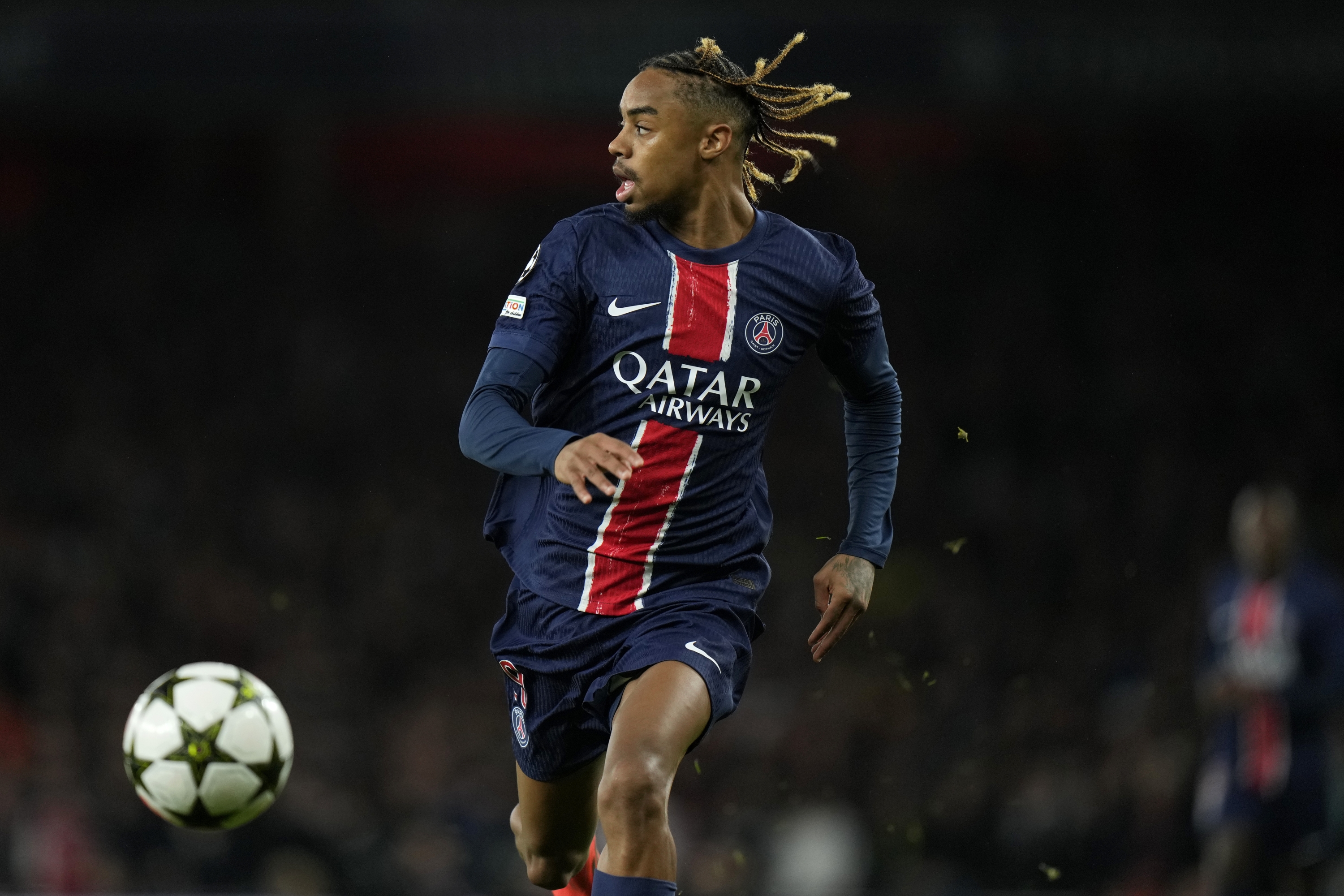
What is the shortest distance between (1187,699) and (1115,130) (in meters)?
5.32

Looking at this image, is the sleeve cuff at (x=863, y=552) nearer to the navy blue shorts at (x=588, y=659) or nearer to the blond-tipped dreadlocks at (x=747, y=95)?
the navy blue shorts at (x=588, y=659)

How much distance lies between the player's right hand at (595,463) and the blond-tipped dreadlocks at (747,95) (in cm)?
90

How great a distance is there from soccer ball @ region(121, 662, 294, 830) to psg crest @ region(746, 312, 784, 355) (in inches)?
73.3

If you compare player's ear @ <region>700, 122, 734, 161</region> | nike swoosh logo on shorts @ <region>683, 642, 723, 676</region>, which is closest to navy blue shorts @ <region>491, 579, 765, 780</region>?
nike swoosh logo on shorts @ <region>683, 642, 723, 676</region>

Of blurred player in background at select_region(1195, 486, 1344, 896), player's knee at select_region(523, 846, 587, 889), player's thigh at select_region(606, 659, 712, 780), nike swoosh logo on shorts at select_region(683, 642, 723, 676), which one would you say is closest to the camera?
player's thigh at select_region(606, 659, 712, 780)

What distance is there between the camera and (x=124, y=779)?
866 cm

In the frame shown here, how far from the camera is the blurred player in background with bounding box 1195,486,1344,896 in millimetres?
6680

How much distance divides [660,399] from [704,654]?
52 centimetres

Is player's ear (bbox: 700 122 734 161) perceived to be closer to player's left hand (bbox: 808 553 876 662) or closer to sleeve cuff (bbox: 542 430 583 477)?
Result: sleeve cuff (bbox: 542 430 583 477)

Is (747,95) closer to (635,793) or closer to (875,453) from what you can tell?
(875,453)

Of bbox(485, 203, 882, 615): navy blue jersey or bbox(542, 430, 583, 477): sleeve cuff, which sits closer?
bbox(542, 430, 583, 477): sleeve cuff

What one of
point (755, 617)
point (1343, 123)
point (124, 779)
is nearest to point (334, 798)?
point (124, 779)

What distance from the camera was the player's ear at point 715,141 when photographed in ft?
11.1

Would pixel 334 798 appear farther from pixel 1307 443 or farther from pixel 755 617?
pixel 1307 443
